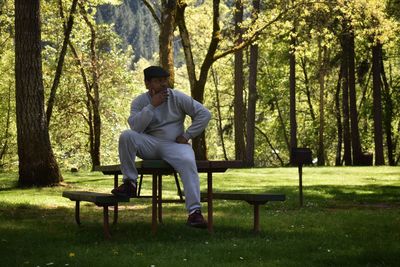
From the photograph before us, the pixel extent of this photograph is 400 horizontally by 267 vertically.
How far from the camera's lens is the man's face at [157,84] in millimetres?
8008

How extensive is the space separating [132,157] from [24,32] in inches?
334

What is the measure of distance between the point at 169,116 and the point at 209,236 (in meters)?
1.56

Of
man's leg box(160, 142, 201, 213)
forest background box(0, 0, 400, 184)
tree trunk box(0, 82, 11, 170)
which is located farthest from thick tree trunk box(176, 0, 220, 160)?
tree trunk box(0, 82, 11, 170)

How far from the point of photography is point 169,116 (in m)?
8.16

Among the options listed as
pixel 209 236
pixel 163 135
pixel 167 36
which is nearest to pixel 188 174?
pixel 163 135

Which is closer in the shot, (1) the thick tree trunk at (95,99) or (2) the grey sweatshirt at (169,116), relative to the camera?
(2) the grey sweatshirt at (169,116)

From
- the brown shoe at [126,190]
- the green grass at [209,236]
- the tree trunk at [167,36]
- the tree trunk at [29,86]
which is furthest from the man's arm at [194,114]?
the tree trunk at [167,36]

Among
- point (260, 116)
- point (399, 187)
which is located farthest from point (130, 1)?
point (399, 187)

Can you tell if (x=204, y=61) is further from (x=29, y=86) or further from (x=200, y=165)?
(x=200, y=165)

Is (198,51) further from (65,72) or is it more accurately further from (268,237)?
(268,237)

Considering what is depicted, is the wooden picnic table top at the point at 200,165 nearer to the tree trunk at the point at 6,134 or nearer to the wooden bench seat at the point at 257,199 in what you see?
the wooden bench seat at the point at 257,199

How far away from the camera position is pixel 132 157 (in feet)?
25.2

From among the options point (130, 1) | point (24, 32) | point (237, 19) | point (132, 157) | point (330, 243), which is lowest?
point (330, 243)

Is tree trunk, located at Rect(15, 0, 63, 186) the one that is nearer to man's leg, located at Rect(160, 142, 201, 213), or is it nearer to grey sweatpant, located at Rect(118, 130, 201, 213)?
grey sweatpant, located at Rect(118, 130, 201, 213)
